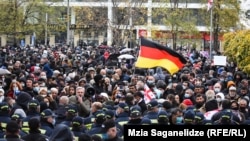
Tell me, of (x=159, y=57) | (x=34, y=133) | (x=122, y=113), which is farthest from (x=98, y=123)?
(x=159, y=57)

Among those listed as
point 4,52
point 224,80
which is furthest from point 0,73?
point 4,52

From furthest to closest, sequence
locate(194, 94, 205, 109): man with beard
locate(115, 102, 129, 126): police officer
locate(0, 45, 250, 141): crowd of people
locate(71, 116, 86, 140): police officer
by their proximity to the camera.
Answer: locate(194, 94, 205, 109): man with beard < locate(115, 102, 129, 126): police officer < locate(71, 116, 86, 140): police officer < locate(0, 45, 250, 141): crowd of people

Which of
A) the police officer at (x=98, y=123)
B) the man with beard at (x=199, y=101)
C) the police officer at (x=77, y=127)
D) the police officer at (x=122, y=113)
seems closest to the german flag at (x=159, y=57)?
the man with beard at (x=199, y=101)

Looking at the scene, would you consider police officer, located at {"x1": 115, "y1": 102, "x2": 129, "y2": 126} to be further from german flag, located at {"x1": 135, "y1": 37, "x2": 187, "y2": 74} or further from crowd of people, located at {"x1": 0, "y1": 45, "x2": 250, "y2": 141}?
german flag, located at {"x1": 135, "y1": 37, "x2": 187, "y2": 74}

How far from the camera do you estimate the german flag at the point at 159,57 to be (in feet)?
58.7

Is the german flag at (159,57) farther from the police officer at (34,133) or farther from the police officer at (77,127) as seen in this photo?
the police officer at (34,133)

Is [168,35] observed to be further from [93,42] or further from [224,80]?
[224,80]

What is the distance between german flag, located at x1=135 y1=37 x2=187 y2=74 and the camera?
1789 centimetres

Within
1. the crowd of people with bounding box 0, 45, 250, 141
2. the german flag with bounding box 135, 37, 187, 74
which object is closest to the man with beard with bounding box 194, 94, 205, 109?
the crowd of people with bounding box 0, 45, 250, 141

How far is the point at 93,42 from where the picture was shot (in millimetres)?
74062

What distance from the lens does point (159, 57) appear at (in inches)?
706

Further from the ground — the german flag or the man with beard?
the german flag

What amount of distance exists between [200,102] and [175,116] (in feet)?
8.29

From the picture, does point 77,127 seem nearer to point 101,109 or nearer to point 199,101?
point 101,109
